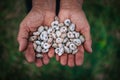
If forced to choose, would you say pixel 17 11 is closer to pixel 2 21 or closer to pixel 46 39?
pixel 2 21

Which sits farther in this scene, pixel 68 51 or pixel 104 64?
pixel 104 64

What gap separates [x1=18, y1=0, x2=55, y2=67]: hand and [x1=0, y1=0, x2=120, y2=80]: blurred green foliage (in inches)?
13.1

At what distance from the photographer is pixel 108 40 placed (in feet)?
7.79

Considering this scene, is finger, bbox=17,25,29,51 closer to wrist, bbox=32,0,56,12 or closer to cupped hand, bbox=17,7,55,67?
cupped hand, bbox=17,7,55,67

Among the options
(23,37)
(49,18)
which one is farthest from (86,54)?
(23,37)

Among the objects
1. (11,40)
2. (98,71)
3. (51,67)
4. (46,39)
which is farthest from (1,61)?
Answer: (98,71)

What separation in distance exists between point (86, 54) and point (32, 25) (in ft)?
2.09

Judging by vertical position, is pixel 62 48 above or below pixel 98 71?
above

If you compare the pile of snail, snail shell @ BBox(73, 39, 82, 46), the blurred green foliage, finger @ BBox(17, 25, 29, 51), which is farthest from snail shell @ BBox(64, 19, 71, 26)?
the blurred green foliage

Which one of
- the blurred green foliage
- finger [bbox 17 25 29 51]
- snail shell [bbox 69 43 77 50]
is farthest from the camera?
the blurred green foliage

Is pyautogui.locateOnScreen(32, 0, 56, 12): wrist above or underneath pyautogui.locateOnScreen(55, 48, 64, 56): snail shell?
above

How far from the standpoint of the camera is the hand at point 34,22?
1.84m

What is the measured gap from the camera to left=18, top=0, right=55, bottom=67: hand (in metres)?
1.84

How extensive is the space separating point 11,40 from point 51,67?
1.22ft
